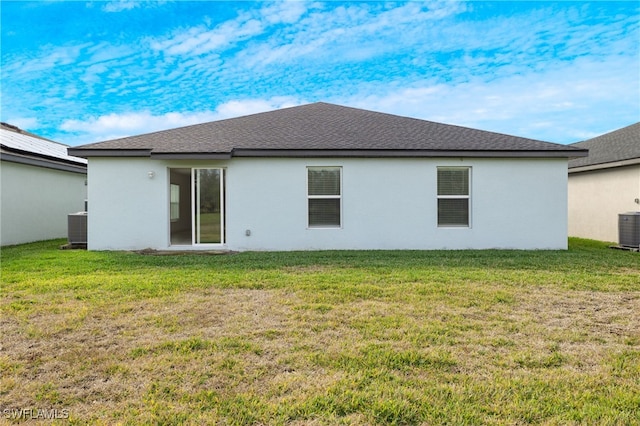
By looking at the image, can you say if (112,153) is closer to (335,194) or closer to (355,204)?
(335,194)

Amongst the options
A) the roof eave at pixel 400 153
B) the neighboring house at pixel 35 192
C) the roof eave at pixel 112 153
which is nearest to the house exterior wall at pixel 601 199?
the roof eave at pixel 400 153

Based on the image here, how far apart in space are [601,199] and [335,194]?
398 inches

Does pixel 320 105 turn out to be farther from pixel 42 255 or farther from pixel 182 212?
pixel 42 255

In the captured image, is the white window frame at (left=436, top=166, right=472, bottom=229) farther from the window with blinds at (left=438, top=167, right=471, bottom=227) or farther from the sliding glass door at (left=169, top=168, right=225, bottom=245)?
the sliding glass door at (left=169, top=168, right=225, bottom=245)

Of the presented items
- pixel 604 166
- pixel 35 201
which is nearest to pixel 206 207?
pixel 35 201

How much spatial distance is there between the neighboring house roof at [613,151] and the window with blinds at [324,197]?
9.50 meters

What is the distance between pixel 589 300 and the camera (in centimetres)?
520

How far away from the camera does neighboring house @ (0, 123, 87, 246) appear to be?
36.9ft

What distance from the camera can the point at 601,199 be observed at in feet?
42.9

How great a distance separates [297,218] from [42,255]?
6217 mm

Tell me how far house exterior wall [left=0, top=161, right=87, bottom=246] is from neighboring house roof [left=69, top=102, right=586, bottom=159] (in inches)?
155

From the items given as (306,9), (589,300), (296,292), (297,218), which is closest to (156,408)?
(296,292)

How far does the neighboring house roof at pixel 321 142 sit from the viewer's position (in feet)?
31.4

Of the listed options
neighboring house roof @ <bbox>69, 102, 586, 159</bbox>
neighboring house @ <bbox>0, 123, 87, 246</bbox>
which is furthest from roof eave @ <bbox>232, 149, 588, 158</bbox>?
neighboring house @ <bbox>0, 123, 87, 246</bbox>
